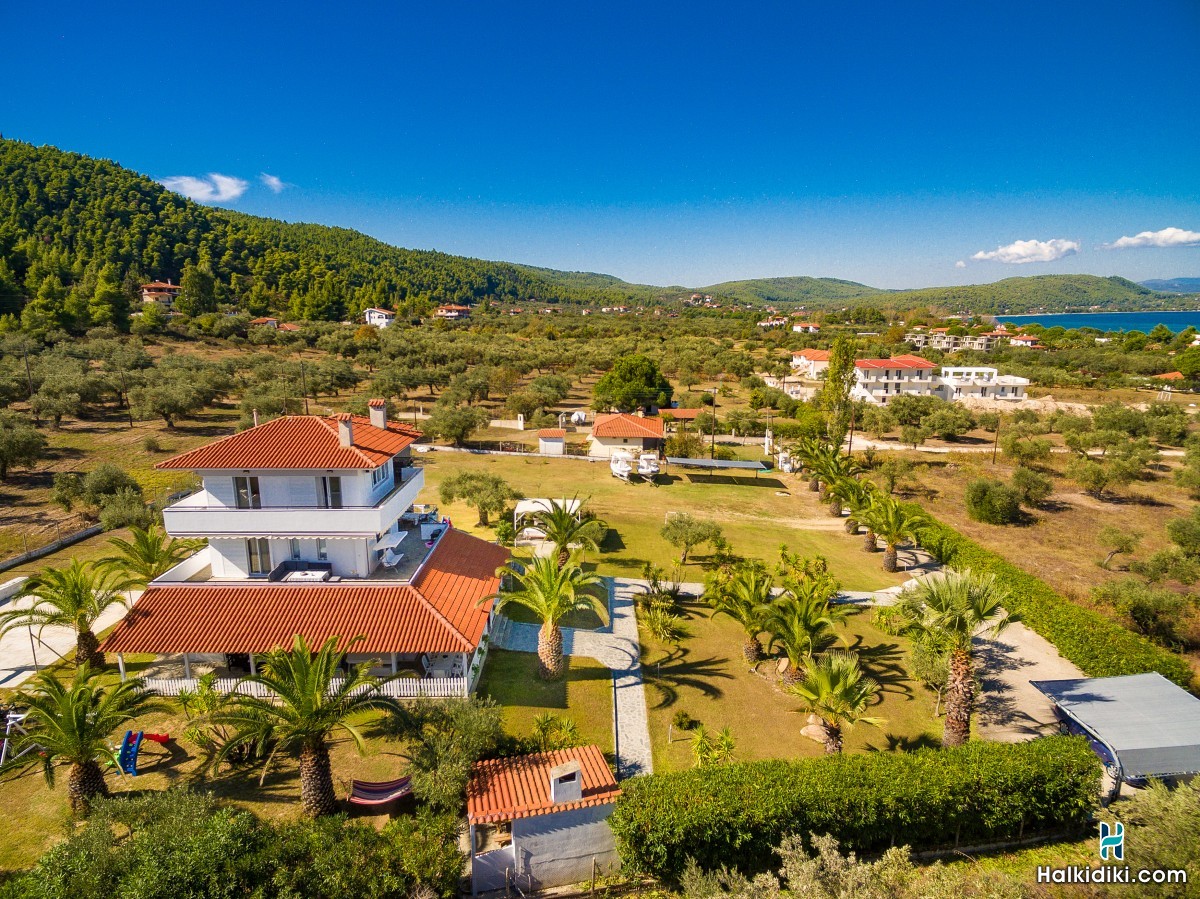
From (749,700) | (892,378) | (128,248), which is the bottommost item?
(749,700)

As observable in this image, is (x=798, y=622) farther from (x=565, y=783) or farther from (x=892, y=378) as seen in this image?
(x=892, y=378)

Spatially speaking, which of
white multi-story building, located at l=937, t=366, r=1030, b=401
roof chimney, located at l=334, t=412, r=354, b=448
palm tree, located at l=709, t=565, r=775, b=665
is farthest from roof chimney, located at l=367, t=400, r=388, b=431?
white multi-story building, located at l=937, t=366, r=1030, b=401

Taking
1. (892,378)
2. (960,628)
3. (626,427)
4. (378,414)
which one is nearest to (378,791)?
(378,414)

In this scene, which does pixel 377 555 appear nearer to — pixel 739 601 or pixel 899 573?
pixel 739 601

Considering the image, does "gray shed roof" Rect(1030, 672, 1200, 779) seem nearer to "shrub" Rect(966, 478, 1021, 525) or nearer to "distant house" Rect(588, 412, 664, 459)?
"shrub" Rect(966, 478, 1021, 525)

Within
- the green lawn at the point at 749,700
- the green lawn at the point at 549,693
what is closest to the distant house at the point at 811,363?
the green lawn at the point at 749,700
